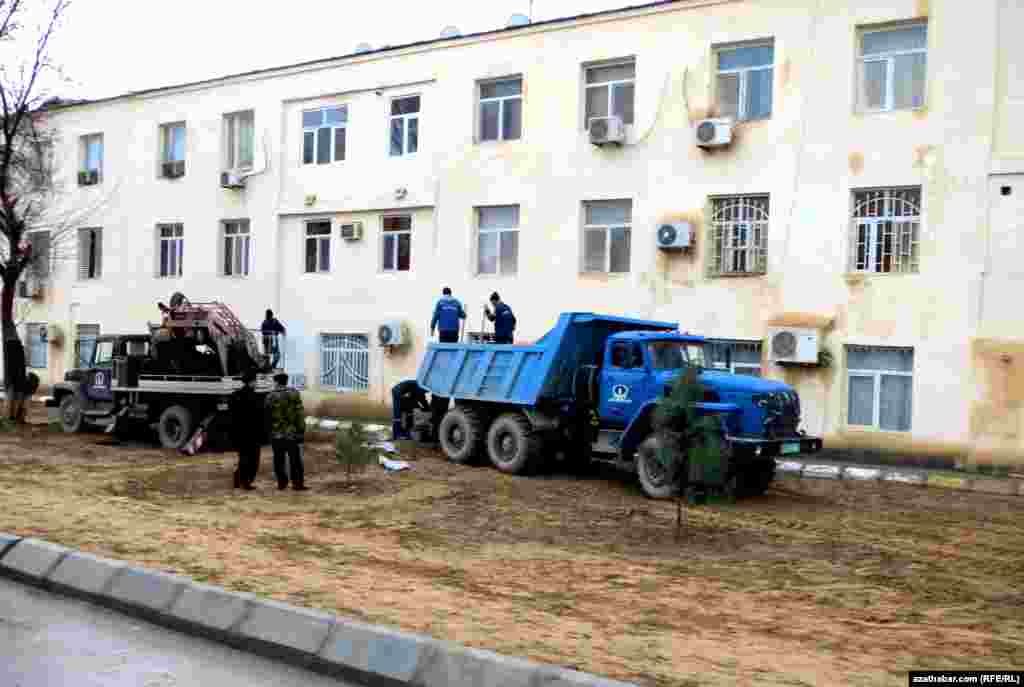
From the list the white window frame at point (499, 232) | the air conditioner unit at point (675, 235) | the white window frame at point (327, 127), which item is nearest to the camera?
the air conditioner unit at point (675, 235)

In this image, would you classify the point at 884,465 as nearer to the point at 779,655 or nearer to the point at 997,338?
the point at 997,338

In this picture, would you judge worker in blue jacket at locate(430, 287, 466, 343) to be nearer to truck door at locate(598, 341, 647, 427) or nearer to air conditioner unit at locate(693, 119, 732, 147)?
truck door at locate(598, 341, 647, 427)

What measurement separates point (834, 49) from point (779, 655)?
15701mm

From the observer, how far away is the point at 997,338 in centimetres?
1778

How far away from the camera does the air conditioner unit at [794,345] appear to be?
62.8ft

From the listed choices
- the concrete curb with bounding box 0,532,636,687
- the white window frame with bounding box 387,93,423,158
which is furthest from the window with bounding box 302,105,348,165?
the concrete curb with bounding box 0,532,636,687

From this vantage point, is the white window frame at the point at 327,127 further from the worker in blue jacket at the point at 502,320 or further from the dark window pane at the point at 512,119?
the worker in blue jacket at the point at 502,320

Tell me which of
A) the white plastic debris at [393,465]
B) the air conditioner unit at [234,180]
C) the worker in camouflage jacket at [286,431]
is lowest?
the white plastic debris at [393,465]

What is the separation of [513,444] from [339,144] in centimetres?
1329

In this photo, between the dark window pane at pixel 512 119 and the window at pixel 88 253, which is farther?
the window at pixel 88 253

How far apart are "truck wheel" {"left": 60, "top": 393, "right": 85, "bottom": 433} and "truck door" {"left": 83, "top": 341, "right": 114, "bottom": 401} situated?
510 mm

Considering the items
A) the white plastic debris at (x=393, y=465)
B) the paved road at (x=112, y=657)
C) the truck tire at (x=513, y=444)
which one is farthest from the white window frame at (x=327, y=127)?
the paved road at (x=112, y=657)

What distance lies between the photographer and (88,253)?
32.3 m

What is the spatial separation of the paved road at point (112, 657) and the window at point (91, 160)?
27.1m
